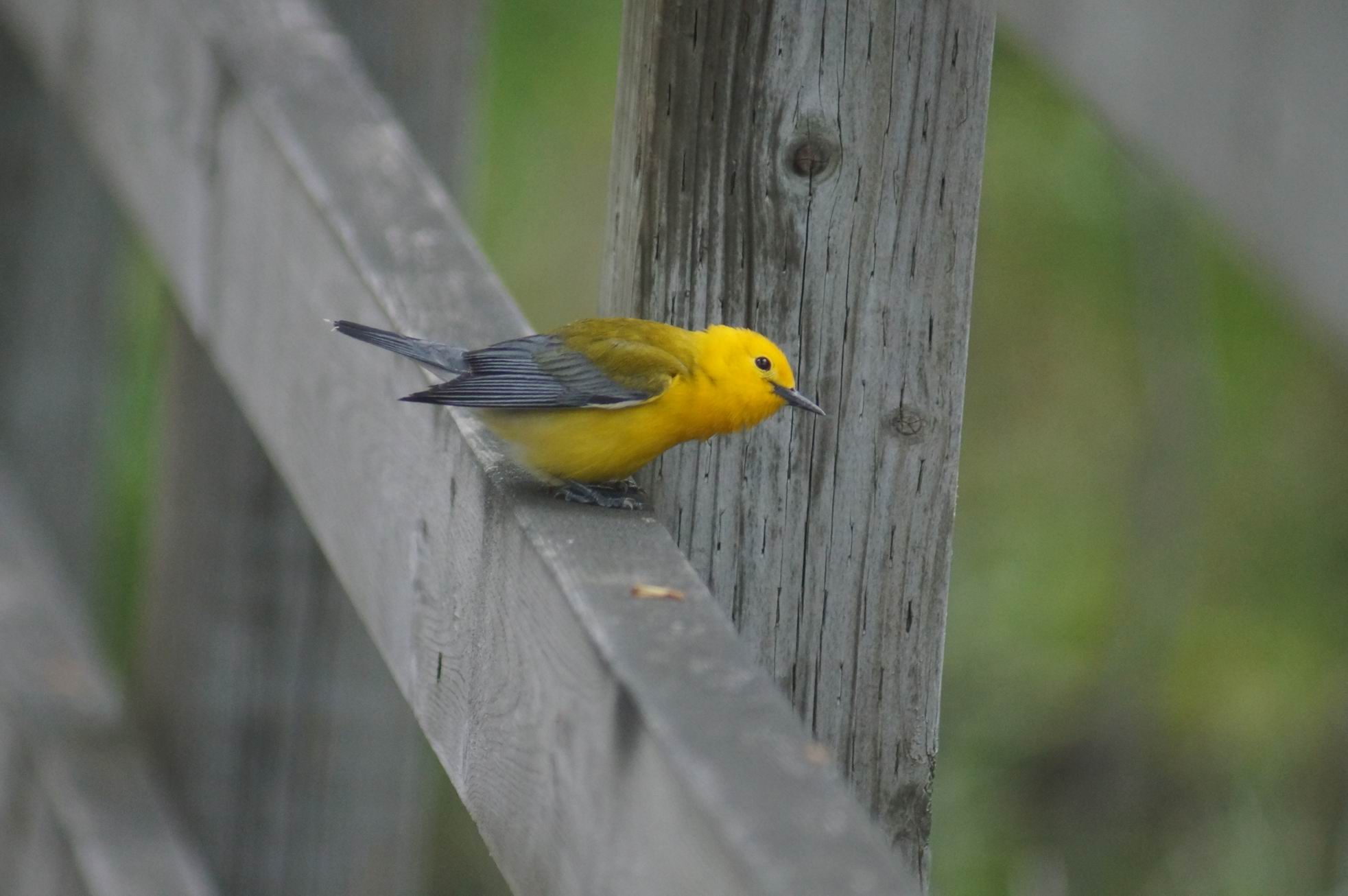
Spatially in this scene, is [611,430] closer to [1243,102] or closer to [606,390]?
[606,390]

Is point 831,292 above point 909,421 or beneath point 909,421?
above

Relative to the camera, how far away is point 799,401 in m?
2.03

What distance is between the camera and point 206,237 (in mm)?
2709

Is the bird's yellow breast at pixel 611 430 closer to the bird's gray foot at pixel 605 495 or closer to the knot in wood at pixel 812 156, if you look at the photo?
the bird's gray foot at pixel 605 495

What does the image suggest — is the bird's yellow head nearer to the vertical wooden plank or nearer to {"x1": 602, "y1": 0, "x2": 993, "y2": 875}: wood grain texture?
{"x1": 602, "y1": 0, "x2": 993, "y2": 875}: wood grain texture

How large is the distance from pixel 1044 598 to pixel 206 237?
4.99 m

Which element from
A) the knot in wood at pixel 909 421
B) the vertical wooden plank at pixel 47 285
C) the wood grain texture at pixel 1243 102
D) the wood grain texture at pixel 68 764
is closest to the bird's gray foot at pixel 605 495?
the knot in wood at pixel 909 421

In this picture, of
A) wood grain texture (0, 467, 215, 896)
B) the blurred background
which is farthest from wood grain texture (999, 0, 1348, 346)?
the blurred background

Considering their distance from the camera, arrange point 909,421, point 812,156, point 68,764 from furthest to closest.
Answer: point 68,764
point 909,421
point 812,156

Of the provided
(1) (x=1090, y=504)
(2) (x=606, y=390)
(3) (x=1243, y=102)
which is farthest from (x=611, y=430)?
(1) (x=1090, y=504)

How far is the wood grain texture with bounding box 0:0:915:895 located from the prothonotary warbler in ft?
0.23

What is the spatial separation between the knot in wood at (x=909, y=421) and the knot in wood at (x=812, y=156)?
0.31 m

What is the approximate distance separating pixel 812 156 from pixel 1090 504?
5.80m

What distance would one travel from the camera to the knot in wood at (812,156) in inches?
76.2
